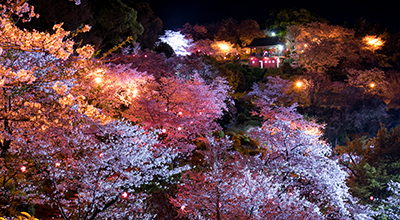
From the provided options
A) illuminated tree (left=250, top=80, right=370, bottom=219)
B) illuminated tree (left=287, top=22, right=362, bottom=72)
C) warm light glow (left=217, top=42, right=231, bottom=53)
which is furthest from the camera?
warm light glow (left=217, top=42, right=231, bottom=53)

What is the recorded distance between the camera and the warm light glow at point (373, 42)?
1079 inches

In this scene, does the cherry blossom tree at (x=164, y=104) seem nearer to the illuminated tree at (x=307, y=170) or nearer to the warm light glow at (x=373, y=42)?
the illuminated tree at (x=307, y=170)

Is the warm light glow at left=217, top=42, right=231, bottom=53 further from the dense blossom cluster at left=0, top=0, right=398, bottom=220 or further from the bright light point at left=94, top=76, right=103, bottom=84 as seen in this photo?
the bright light point at left=94, top=76, right=103, bottom=84

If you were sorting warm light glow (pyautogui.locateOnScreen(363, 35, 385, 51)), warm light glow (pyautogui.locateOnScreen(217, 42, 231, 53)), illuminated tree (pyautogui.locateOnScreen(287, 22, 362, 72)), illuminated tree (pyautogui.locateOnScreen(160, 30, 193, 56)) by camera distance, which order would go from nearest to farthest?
illuminated tree (pyautogui.locateOnScreen(287, 22, 362, 72)) → warm light glow (pyautogui.locateOnScreen(363, 35, 385, 51)) → warm light glow (pyautogui.locateOnScreen(217, 42, 231, 53)) → illuminated tree (pyautogui.locateOnScreen(160, 30, 193, 56))

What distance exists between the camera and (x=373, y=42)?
27.8 metres

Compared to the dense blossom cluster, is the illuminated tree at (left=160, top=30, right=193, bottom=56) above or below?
below

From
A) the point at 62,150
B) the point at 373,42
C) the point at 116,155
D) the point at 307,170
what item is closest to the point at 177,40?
the point at 373,42

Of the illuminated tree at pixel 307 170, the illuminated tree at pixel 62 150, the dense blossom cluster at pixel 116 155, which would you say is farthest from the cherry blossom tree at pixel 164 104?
the illuminated tree at pixel 307 170

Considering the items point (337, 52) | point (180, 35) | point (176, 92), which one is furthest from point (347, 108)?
point (180, 35)

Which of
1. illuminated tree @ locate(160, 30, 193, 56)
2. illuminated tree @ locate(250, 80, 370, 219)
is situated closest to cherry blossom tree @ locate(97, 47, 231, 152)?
illuminated tree @ locate(250, 80, 370, 219)

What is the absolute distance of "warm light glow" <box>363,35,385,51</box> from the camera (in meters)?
27.4

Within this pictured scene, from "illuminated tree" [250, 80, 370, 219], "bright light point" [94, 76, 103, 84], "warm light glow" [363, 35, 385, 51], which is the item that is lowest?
"warm light glow" [363, 35, 385, 51]

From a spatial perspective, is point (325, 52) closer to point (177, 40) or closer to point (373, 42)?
point (373, 42)

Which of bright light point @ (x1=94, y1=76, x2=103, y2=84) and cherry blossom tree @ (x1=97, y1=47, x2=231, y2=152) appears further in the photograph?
bright light point @ (x1=94, y1=76, x2=103, y2=84)
